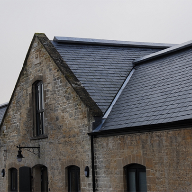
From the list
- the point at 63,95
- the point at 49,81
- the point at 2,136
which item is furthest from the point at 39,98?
the point at 2,136

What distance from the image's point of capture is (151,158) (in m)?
11.0

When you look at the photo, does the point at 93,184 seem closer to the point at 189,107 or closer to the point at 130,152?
the point at 130,152

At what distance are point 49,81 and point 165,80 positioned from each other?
4896mm

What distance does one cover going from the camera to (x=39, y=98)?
1706 cm

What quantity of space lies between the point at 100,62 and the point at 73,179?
4.96 m

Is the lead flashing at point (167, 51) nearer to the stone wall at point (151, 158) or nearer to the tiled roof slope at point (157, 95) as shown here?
the tiled roof slope at point (157, 95)

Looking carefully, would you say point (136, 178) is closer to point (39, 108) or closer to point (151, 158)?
point (151, 158)

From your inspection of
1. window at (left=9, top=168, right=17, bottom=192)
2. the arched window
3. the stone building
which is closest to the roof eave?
the stone building

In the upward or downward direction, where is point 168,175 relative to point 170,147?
Answer: downward

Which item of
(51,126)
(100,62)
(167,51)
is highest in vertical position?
(100,62)

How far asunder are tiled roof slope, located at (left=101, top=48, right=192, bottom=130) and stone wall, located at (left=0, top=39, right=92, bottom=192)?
1398 mm

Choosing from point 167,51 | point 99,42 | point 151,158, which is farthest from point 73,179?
point 99,42

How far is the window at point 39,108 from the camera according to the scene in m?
16.8

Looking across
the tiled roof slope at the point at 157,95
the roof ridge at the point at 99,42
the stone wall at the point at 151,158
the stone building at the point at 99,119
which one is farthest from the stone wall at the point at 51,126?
the tiled roof slope at the point at 157,95
